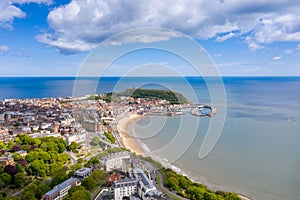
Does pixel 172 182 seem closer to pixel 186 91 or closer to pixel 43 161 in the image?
pixel 43 161

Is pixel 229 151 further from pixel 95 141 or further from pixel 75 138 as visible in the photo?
pixel 75 138

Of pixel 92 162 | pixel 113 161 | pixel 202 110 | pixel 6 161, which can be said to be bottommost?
pixel 6 161

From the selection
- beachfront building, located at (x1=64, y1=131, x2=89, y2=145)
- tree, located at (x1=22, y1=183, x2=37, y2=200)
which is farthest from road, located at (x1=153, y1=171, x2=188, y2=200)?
beachfront building, located at (x1=64, y1=131, x2=89, y2=145)

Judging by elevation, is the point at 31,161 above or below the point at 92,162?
below

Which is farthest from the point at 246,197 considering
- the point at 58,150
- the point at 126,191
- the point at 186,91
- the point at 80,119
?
the point at 186,91

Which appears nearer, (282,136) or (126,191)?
(126,191)

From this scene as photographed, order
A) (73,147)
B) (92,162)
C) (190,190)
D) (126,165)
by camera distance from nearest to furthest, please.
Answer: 1. (190,190)
2. (126,165)
3. (92,162)
4. (73,147)

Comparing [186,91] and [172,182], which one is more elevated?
[186,91]

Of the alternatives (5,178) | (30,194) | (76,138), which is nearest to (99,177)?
(30,194)
